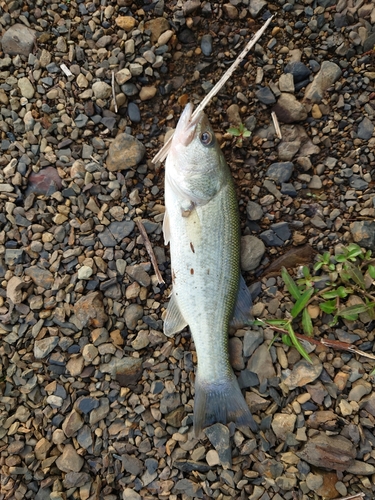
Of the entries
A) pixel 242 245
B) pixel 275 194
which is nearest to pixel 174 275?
pixel 242 245

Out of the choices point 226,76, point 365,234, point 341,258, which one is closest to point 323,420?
point 341,258

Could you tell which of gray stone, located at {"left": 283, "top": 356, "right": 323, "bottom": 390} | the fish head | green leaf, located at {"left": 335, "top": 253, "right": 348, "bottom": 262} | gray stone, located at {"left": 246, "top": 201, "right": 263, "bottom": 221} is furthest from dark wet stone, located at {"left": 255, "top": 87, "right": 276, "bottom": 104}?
gray stone, located at {"left": 283, "top": 356, "right": 323, "bottom": 390}

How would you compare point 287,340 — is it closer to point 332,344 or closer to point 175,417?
point 332,344

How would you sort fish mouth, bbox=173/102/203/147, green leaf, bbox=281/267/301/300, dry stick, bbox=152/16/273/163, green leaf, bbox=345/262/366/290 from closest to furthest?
fish mouth, bbox=173/102/203/147
green leaf, bbox=345/262/366/290
green leaf, bbox=281/267/301/300
dry stick, bbox=152/16/273/163

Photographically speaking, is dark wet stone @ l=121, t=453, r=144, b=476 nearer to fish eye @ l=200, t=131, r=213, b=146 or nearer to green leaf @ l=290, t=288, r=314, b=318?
green leaf @ l=290, t=288, r=314, b=318

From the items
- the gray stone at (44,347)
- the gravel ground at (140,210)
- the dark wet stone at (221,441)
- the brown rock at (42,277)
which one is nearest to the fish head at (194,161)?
the gravel ground at (140,210)

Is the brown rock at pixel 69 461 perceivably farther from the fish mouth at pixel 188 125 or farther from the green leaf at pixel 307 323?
the fish mouth at pixel 188 125
